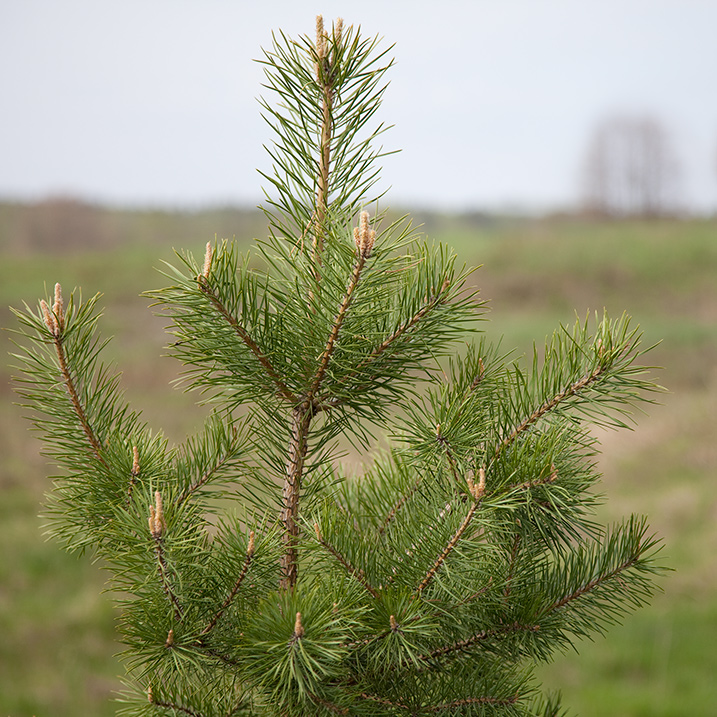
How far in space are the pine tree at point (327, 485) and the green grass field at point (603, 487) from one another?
0.55 feet

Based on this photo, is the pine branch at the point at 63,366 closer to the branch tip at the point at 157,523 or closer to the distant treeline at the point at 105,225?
the branch tip at the point at 157,523

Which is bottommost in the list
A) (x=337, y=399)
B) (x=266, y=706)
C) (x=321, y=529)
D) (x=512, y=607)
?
(x=266, y=706)

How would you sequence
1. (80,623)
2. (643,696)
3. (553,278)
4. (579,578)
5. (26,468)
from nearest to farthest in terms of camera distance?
1. (579,578)
2. (643,696)
3. (80,623)
4. (26,468)
5. (553,278)

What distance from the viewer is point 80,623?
5.79 meters

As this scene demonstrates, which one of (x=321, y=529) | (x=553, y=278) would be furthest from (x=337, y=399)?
(x=553, y=278)

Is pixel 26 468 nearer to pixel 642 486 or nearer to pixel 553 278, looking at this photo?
pixel 642 486

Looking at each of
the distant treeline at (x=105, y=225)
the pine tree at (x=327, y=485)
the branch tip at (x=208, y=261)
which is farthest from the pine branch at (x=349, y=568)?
the distant treeline at (x=105, y=225)

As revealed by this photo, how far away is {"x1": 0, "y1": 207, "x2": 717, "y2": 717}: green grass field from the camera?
4973mm

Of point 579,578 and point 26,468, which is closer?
point 579,578

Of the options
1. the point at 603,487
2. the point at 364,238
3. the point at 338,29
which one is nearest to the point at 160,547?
the point at 364,238

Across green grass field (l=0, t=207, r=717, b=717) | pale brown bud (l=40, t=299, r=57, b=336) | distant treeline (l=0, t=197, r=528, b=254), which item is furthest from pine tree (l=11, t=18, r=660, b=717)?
distant treeline (l=0, t=197, r=528, b=254)

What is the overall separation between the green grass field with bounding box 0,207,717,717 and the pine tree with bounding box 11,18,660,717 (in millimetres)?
167

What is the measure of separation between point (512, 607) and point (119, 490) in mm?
710

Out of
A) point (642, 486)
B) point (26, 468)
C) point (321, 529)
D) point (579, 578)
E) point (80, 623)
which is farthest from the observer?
point (26, 468)
